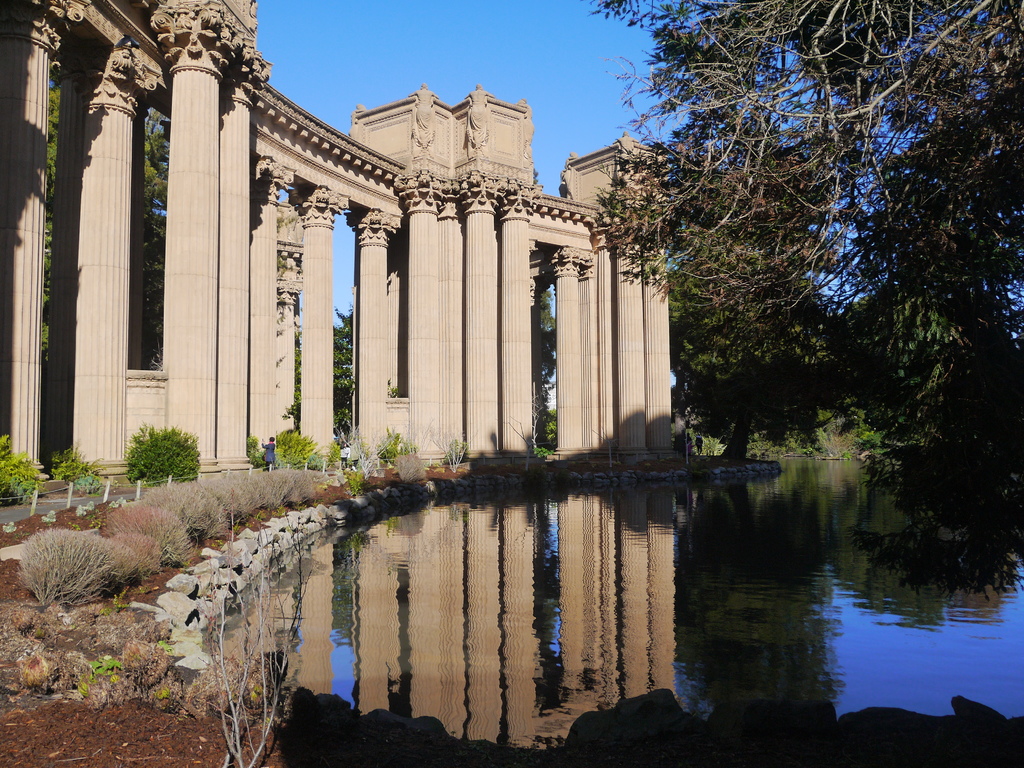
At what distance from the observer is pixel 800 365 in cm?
865

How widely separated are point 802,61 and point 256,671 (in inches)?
279

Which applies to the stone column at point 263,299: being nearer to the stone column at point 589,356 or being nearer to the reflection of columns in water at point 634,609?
the reflection of columns in water at point 634,609

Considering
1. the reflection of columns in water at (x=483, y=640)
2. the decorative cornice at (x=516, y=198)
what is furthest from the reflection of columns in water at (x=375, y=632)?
the decorative cornice at (x=516, y=198)

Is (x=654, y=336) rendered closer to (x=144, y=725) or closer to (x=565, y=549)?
(x=565, y=549)

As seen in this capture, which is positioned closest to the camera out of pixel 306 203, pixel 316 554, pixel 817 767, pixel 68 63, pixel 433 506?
pixel 817 767

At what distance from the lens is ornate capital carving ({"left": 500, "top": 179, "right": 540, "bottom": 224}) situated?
38.0 meters

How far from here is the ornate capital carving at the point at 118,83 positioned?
811 inches

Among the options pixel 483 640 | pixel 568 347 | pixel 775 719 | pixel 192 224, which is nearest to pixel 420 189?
pixel 568 347

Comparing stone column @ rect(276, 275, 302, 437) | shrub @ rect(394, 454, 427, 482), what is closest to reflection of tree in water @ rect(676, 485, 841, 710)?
shrub @ rect(394, 454, 427, 482)

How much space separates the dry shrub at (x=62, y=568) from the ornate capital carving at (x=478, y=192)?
97.2 feet

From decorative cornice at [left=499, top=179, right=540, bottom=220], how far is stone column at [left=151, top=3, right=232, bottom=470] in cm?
1743

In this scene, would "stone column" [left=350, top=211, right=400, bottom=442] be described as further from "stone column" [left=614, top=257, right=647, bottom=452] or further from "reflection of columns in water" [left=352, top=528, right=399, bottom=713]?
"reflection of columns in water" [left=352, top=528, right=399, bottom=713]

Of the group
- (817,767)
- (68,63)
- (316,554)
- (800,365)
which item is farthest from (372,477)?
(817,767)

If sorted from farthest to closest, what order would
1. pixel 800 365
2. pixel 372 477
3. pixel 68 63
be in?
pixel 372 477, pixel 68 63, pixel 800 365
